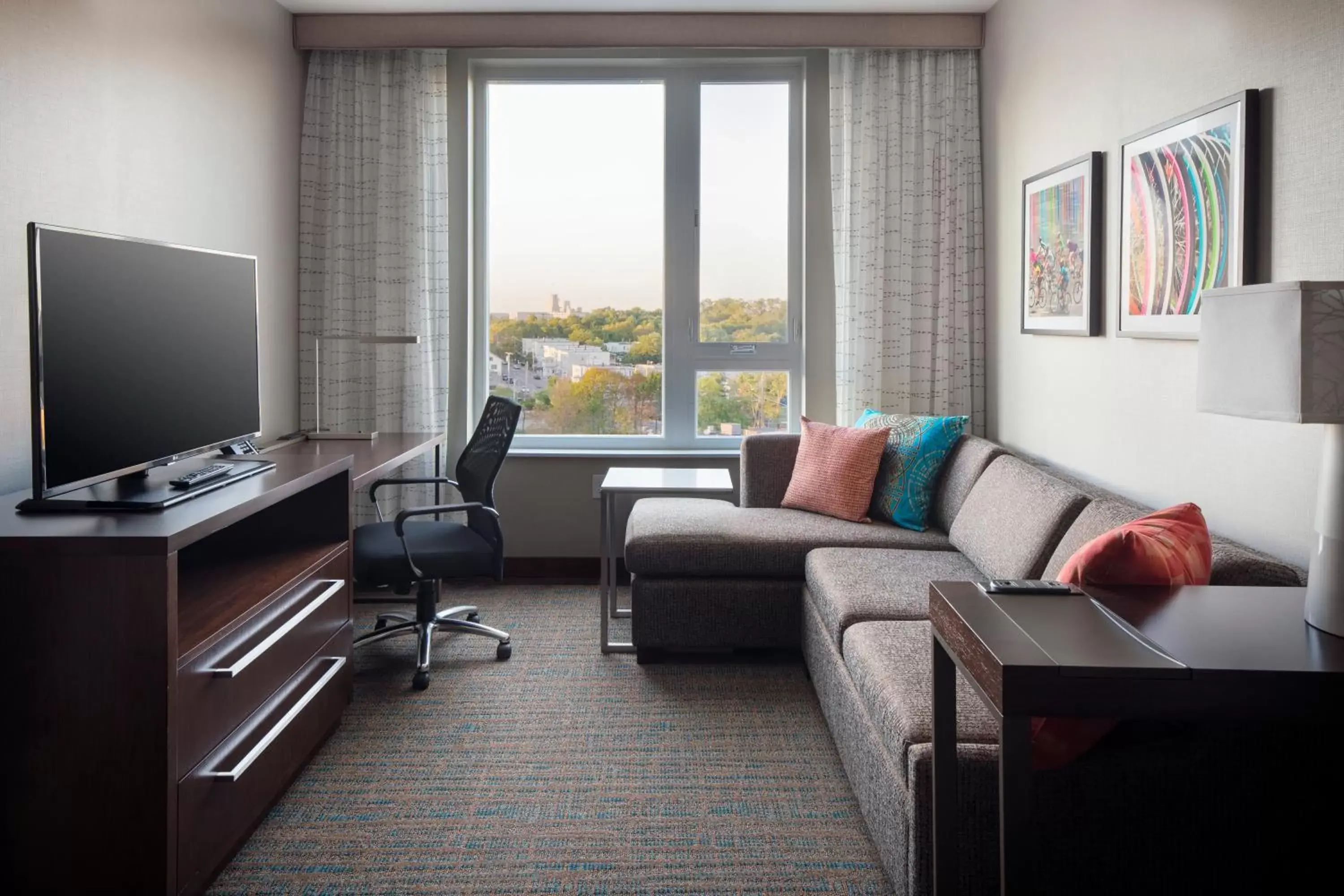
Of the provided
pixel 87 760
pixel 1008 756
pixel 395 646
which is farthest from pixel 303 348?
pixel 1008 756

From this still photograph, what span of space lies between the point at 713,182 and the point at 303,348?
2098mm

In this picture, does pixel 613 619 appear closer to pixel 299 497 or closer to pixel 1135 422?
pixel 299 497

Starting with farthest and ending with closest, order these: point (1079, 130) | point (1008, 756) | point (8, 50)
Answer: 1. point (1079, 130)
2. point (8, 50)
3. point (1008, 756)

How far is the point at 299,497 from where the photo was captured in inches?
126

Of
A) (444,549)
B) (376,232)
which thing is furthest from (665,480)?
(376,232)

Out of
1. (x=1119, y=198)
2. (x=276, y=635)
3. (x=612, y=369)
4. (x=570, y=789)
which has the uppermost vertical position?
(x=1119, y=198)

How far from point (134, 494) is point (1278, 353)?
2.33m

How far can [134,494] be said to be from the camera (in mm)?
2406

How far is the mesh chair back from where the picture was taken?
12.9 ft

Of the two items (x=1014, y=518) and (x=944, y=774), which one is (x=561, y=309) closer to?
(x=1014, y=518)

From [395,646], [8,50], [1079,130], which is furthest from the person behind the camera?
[395,646]

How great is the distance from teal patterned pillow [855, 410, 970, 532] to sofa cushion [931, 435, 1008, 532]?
34 millimetres

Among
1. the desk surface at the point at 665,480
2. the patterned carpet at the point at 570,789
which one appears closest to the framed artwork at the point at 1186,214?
the desk surface at the point at 665,480

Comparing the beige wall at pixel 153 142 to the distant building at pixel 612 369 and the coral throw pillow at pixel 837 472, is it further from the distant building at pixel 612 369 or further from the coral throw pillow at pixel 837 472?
the coral throw pillow at pixel 837 472
